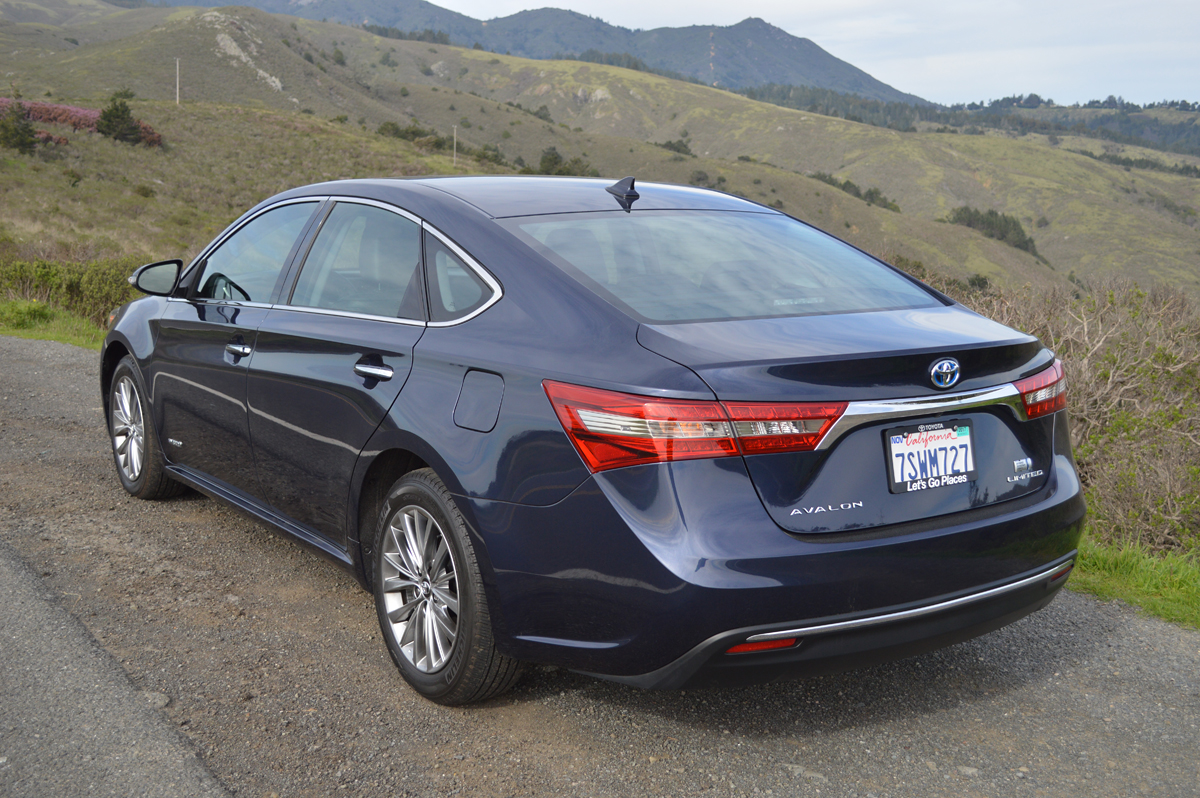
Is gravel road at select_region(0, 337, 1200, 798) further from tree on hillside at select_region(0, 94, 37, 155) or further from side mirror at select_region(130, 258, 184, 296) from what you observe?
tree on hillside at select_region(0, 94, 37, 155)

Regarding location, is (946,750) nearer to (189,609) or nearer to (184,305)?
(189,609)

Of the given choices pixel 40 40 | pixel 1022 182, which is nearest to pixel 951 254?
pixel 1022 182

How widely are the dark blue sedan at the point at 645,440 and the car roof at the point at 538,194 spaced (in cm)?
2

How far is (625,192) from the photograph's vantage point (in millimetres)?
3471

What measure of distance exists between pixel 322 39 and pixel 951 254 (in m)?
132

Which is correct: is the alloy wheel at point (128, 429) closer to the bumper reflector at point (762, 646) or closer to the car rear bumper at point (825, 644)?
the car rear bumper at point (825, 644)

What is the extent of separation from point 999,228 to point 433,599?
113881 mm

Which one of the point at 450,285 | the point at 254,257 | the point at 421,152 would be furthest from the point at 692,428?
the point at 421,152

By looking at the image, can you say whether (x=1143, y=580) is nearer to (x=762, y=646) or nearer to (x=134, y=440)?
(x=762, y=646)

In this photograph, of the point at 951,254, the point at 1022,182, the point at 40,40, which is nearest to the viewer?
the point at 951,254

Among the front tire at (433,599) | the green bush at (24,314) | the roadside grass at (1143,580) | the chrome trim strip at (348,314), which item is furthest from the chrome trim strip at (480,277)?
the green bush at (24,314)

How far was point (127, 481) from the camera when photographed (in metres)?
5.07

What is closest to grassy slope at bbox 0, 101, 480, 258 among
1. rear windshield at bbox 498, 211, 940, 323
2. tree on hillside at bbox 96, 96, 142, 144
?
tree on hillside at bbox 96, 96, 142, 144

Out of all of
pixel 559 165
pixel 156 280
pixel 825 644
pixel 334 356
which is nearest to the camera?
pixel 825 644
